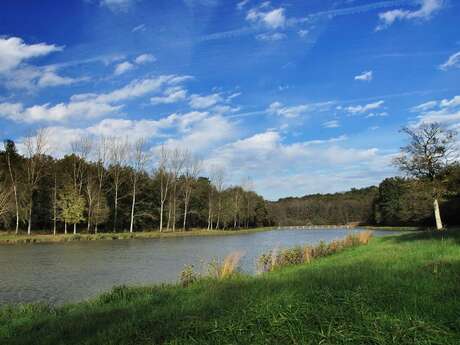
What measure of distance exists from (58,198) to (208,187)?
38.7 m

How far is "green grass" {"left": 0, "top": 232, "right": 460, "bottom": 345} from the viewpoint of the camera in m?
5.11

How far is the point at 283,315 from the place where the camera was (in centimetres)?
592

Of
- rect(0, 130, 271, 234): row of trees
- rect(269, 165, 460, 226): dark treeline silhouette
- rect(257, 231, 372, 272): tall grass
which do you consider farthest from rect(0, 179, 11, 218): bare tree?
rect(269, 165, 460, 226): dark treeline silhouette

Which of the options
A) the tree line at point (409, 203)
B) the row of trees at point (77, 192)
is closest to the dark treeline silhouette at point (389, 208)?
the tree line at point (409, 203)

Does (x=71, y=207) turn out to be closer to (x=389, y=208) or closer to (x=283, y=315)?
(x=283, y=315)

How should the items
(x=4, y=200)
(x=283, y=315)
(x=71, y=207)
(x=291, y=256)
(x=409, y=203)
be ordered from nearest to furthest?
(x=283, y=315) → (x=291, y=256) → (x=4, y=200) → (x=71, y=207) → (x=409, y=203)

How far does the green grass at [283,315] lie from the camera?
5.11 metres

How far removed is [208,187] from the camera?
291ft

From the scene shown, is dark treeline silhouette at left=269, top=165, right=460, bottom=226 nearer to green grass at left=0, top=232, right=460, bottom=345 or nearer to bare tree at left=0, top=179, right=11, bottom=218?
green grass at left=0, top=232, right=460, bottom=345

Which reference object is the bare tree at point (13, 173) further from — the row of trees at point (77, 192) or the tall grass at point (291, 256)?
the tall grass at point (291, 256)

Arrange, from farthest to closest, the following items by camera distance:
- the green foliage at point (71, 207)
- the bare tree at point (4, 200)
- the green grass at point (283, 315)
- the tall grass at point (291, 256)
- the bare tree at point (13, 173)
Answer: the green foliage at point (71, 207), the bare tree at point (13, 173), the bare tree at point (4, 200), the tall grass at point (291, 256), the green grass at point (283, 315)

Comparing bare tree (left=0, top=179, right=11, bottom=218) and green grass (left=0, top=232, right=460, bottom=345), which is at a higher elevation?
bare tree (left=0, top=179, right=11, bottom=218)

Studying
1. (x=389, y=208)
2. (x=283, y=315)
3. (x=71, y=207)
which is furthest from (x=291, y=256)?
(x=389, y=208)

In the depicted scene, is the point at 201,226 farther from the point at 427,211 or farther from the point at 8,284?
the point at 8,284
